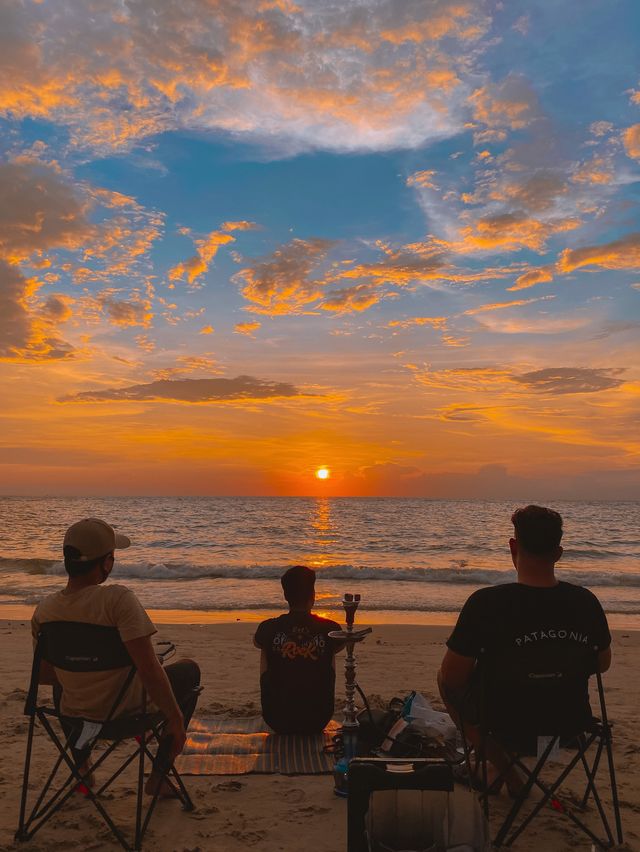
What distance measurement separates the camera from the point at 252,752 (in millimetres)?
4781

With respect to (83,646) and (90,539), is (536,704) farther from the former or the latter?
(90,539)

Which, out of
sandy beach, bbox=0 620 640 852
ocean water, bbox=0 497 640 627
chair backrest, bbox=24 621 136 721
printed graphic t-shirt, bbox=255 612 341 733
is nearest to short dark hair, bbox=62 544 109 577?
chair backrest, bbox=24 621 136 721

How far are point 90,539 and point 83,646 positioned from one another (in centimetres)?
53

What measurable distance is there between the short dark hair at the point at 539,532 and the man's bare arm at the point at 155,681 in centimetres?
193

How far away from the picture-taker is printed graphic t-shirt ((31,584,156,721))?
327 centimetres

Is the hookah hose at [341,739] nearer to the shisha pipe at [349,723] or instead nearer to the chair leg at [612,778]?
the shisha pipe at [349,723]

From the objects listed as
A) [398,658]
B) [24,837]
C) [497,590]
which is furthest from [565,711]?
[398,658]

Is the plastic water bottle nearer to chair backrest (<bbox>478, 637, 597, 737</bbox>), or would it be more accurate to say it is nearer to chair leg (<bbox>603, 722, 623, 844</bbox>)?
chair backrest (<bbox>478, 637, 597, 737</bbox>)

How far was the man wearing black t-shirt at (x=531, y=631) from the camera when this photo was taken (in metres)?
3.24

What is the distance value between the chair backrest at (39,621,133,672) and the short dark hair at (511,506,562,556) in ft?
6.92

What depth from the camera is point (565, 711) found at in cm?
330

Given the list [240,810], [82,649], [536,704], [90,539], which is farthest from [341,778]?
[90,539]

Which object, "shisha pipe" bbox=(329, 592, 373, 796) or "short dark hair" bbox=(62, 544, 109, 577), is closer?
"short dark hair" bbox=(62, 544, 109, 577)

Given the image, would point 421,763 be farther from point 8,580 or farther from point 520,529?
point 8,580
